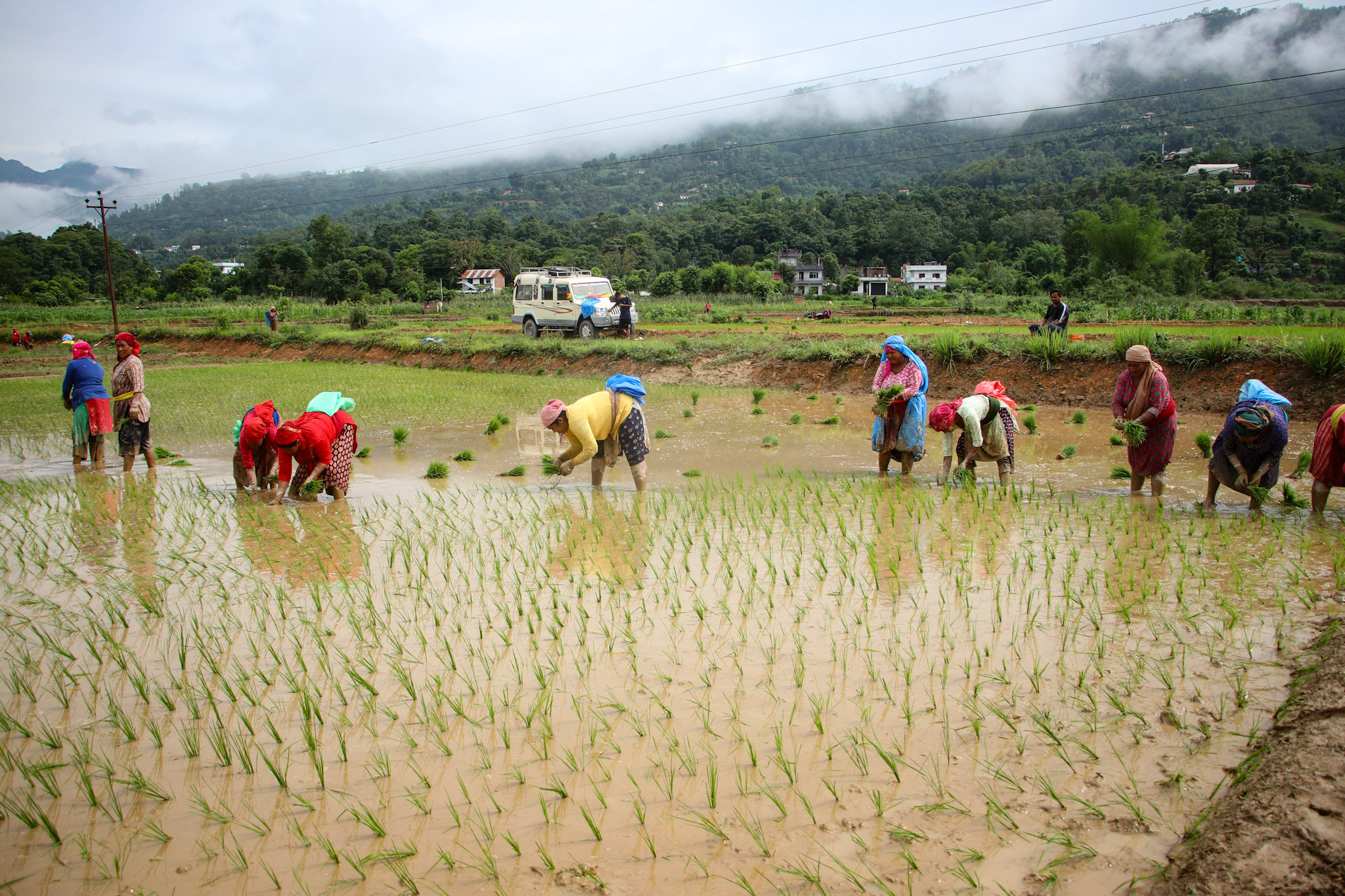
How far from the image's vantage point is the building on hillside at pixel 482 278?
197ft

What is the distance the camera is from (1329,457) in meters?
5.59

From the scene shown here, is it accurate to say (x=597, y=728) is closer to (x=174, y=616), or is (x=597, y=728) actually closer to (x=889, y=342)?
(x=174, y=616)

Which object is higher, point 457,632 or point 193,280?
point 193,280

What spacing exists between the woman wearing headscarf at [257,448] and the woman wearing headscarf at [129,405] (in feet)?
7.10

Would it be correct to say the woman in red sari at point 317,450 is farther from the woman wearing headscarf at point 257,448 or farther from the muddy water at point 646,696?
the muddy water at point 646,696

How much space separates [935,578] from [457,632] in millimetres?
2807

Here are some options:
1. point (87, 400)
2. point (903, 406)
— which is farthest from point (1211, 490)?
point (87, 400)

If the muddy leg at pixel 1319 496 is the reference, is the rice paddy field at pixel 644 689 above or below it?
below

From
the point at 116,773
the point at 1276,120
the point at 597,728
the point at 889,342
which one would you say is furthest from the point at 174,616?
the point at 1276,120

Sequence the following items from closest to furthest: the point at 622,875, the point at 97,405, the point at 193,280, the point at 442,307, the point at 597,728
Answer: the point at 622,875 → the point at 597,728 → the point at 97,405 → the point at 442,307 → the point at 193,280

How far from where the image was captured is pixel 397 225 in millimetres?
86438

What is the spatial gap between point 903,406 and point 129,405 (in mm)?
8345

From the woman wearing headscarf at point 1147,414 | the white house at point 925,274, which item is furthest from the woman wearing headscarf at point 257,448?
the white house at point 925,274

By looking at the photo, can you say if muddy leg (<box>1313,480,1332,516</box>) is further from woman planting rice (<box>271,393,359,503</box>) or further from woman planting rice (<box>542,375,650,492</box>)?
woman planting rice (<box>271,393,359,503</box>)
